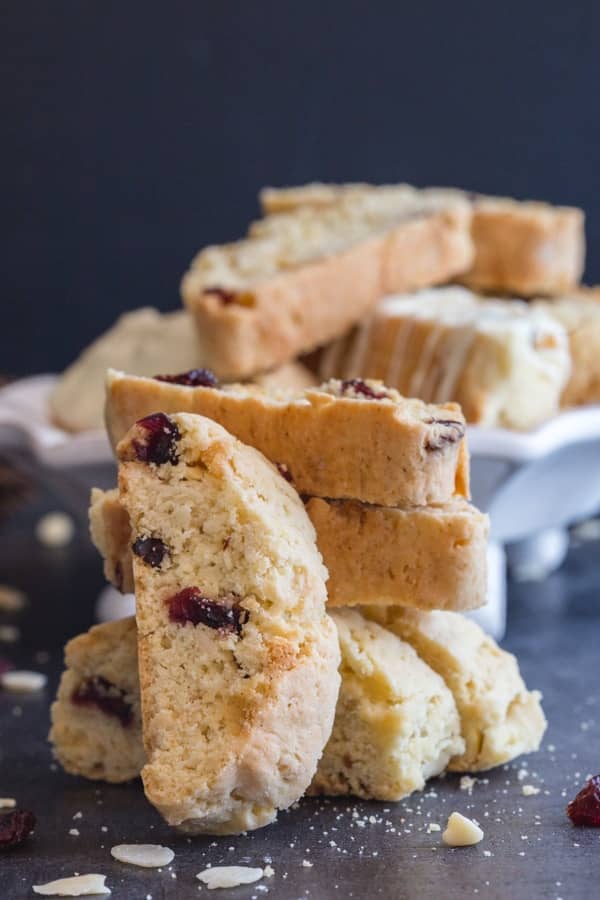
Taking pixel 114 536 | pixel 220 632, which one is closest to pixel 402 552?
pixel 220 632

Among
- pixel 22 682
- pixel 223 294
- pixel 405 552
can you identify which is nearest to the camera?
pixel 405 552

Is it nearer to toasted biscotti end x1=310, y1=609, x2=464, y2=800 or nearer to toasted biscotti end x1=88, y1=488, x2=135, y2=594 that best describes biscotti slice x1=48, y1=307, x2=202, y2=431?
toasted biscotti end x1=88, y1=488, x2=135, y2=594

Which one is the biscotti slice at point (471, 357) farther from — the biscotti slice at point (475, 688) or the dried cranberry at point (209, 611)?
the dried cranberry at point (209, 611)

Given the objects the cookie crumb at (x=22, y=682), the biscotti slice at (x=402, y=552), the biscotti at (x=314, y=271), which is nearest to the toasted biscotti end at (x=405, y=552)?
the biscotti slice at (x=402, y=552)

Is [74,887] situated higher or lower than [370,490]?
lower

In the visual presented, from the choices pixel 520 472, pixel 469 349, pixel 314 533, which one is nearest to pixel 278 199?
pixel 469 349

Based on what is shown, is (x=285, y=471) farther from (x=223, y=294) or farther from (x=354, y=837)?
(x=223, y=294)
